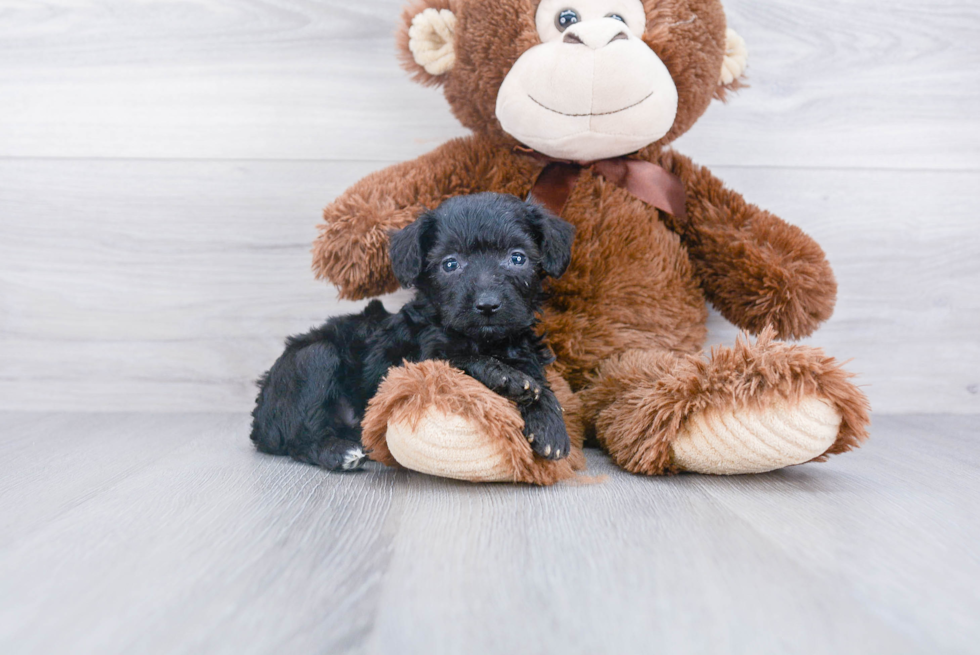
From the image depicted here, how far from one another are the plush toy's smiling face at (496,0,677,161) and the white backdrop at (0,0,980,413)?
0.47 m

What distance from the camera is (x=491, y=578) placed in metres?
0.72

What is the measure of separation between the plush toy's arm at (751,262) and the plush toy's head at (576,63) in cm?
18

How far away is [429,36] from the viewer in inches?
53.7

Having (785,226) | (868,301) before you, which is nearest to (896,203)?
(868,301)

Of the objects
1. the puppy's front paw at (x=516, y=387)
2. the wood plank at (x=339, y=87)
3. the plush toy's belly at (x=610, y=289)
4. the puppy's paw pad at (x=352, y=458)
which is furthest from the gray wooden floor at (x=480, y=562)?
the wood plank at (x=339, y=87)

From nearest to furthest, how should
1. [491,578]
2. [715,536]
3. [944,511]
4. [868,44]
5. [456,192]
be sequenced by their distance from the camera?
[491,578], [715,536], [944,511], [456,192], [868,44]

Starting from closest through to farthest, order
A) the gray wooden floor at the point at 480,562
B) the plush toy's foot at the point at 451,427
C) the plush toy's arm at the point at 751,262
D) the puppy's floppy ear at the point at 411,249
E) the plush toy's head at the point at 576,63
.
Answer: the gray wooden floor at the point at 480,562 < the plush toy's foot at the point at 451,427 < the puppy's floppy ear at the point at 411,249 < the plush toy's head at the point at 576,63 < the plush toy's arm at the point at 751,262

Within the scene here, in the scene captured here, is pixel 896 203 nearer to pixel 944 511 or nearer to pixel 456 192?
pixel 944 511

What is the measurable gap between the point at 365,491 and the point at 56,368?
1192 millimetres

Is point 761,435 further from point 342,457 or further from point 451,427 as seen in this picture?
point 342,457

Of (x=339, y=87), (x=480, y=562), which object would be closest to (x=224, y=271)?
(x=339, y=87)

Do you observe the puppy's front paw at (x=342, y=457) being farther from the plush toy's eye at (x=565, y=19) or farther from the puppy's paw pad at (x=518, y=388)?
the plush toy's eye at (x=565, y=19)

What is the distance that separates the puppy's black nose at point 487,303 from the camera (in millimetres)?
1027

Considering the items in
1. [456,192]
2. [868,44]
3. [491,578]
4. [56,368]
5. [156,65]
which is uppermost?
[868,44]
